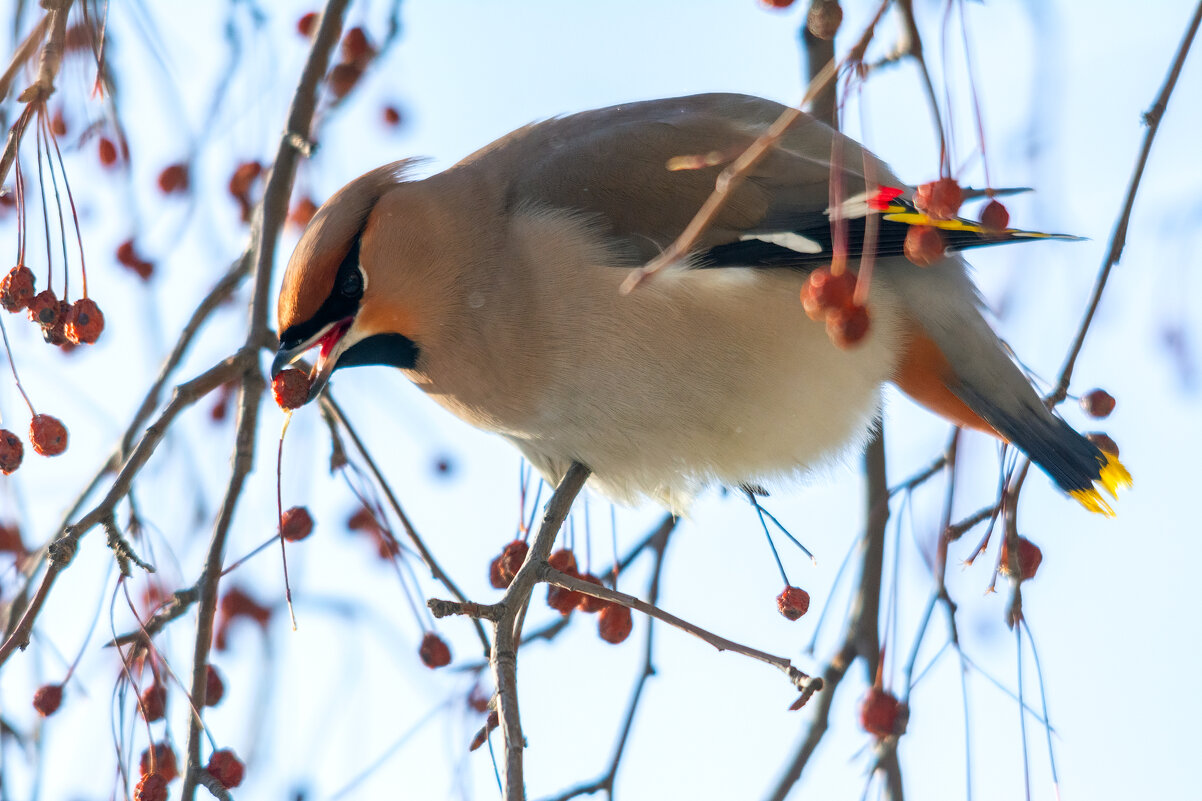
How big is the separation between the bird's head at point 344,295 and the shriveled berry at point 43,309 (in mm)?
614

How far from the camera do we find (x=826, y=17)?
2186 mm

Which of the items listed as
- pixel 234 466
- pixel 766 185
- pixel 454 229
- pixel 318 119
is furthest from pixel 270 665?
pixel 766 185

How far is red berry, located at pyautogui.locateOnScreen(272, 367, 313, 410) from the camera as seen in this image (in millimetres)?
3086

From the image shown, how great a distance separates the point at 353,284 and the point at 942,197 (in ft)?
6.00

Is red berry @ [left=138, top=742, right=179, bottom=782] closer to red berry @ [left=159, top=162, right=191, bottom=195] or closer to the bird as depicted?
the bird

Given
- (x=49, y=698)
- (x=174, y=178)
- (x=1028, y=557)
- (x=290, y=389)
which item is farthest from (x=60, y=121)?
(x=1028, y=557)

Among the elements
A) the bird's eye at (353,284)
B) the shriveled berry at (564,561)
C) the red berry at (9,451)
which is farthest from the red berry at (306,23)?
the red berry at (9,451)

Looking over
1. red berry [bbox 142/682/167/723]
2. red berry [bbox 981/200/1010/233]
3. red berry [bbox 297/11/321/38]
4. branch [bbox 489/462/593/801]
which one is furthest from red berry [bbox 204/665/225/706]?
red berry [bbox 297/11/321/38]

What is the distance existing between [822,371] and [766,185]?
53 cm

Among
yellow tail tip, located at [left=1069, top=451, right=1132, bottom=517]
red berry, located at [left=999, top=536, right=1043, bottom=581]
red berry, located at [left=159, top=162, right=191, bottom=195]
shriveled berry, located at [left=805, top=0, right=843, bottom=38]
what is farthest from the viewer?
red berry, located at [left=159, top=162, right=191, bottom=195]

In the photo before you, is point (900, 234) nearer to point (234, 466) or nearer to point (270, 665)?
point (234, 466)

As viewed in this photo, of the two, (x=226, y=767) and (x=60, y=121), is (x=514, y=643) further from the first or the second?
(x=60, y=121)

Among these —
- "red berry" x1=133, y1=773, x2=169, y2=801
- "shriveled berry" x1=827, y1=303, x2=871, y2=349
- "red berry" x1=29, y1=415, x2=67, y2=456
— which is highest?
"red berry" x1=29, y1=415, x2=67, y2=456

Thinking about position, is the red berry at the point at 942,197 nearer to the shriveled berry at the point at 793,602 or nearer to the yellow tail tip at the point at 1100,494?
the shriveled berry at the point at 793,602
